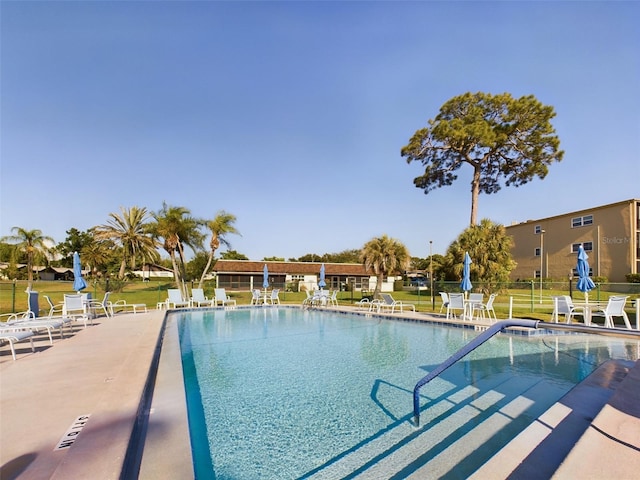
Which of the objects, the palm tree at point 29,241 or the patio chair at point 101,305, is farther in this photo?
the palm tree at point 29,241

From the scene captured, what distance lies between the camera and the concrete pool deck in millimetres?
2209

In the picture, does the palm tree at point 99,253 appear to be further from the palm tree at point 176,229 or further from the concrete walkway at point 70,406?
the concrete walkway at point 70,406

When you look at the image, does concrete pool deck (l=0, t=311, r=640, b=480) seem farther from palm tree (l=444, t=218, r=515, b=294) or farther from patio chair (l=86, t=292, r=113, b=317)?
palm tree (l=444, t=218, r=515, b=294)

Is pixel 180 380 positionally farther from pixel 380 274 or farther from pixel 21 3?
pixel 380 274

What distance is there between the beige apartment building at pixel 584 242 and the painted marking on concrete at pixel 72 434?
31.5 meters

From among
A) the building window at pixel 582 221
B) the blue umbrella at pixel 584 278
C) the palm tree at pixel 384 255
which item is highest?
the building window at pixel 582 221

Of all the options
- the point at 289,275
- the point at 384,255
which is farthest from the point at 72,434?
the point at 289,275

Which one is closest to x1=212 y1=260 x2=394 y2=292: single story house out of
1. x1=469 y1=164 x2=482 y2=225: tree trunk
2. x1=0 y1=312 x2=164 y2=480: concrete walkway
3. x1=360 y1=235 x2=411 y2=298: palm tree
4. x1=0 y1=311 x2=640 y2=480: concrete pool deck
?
x1=360 y1=235 x2=411 y2=298: palm tree

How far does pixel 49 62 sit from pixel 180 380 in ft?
36.2

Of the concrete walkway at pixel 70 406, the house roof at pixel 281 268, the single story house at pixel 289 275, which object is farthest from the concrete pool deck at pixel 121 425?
the house roof at pixel 281 268

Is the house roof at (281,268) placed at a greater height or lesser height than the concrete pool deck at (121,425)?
greater

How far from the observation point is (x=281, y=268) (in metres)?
36.1

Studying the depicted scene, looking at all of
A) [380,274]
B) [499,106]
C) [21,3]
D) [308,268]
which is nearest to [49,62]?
[21,3]

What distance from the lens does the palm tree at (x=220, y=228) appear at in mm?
24516
